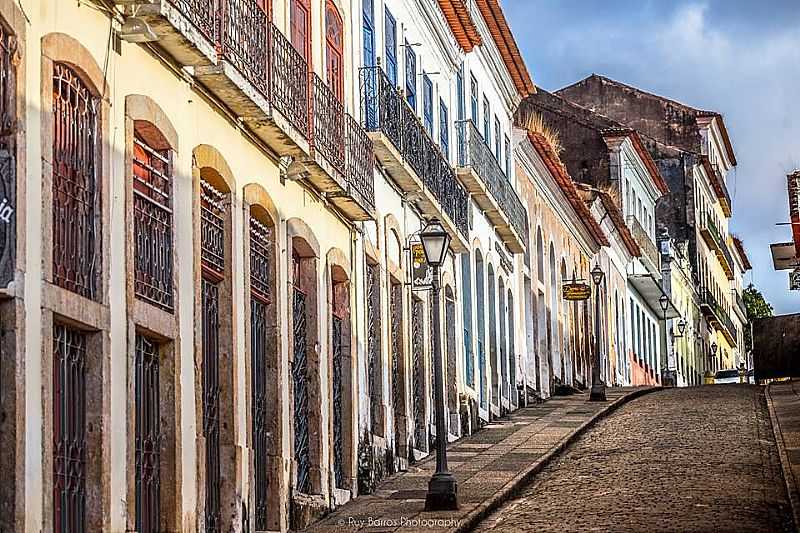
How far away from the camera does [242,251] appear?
13.7 meters

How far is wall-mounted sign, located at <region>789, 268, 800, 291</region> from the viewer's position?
90.2 ft

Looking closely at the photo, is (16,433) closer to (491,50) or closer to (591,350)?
(491,50)

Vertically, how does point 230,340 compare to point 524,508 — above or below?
above

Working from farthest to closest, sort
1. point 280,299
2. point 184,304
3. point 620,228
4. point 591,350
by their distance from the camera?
1. point 620,228
2. point 591,350
3. point 280,299
4. point 184,304

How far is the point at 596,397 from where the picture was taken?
29.3m

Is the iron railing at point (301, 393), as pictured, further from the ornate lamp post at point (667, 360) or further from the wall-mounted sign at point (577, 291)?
the ornate lamp post at point (667, 360)

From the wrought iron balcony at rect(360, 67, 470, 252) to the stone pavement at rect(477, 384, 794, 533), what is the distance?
11.2ft

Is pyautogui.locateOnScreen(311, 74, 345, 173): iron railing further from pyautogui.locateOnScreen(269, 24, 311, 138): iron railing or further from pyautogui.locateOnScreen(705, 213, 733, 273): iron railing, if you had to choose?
pyautogui.locateOnScreen(705, 213, 733, 273): iron railing

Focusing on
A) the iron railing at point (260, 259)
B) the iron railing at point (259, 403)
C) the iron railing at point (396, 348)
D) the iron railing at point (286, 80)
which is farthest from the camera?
the iron railing at point (396, 348)

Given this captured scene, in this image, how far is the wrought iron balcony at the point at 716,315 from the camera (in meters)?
59.7

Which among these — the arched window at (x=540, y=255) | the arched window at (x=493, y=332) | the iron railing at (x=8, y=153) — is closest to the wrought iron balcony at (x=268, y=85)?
the iron railing at (x=8, y=153)

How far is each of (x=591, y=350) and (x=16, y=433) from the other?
98.2ft

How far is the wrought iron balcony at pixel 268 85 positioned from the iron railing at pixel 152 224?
764 mm

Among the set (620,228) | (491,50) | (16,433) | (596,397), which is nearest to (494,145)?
(491,50)
